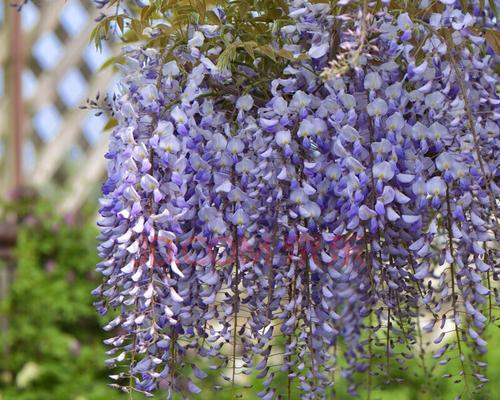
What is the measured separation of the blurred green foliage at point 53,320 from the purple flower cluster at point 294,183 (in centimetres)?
159

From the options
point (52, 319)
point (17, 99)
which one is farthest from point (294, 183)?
point (17, 99)

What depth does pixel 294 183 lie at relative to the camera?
37.5 inches

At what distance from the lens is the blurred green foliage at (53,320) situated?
265 cm

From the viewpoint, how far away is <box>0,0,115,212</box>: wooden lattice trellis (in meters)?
3.07

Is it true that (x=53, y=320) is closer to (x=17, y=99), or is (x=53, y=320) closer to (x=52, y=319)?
(x=52, y=319)

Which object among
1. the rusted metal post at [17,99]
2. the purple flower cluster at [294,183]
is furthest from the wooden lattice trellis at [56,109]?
the purple flower cluster at [294,183]

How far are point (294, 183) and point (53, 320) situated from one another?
6.61ft

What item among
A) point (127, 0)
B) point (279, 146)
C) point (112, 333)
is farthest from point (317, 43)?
point (112, 333)

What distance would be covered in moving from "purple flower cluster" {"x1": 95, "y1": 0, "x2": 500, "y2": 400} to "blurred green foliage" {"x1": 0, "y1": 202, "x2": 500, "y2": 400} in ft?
5.23

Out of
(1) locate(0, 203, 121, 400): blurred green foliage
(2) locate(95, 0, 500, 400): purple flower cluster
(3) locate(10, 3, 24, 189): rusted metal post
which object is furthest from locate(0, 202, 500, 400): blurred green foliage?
(2) locate(95, 0, 500, 400): purple flower cluster

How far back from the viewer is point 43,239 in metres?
2.88

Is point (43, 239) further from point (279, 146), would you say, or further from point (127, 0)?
point (279, 146)

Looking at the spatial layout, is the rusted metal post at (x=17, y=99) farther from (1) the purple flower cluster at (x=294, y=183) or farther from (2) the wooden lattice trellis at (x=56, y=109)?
(1) the purple flower cluster at (x=294, y=183)

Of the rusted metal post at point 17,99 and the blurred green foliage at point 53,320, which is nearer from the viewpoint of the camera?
the blurred green foliage at point 53,320
